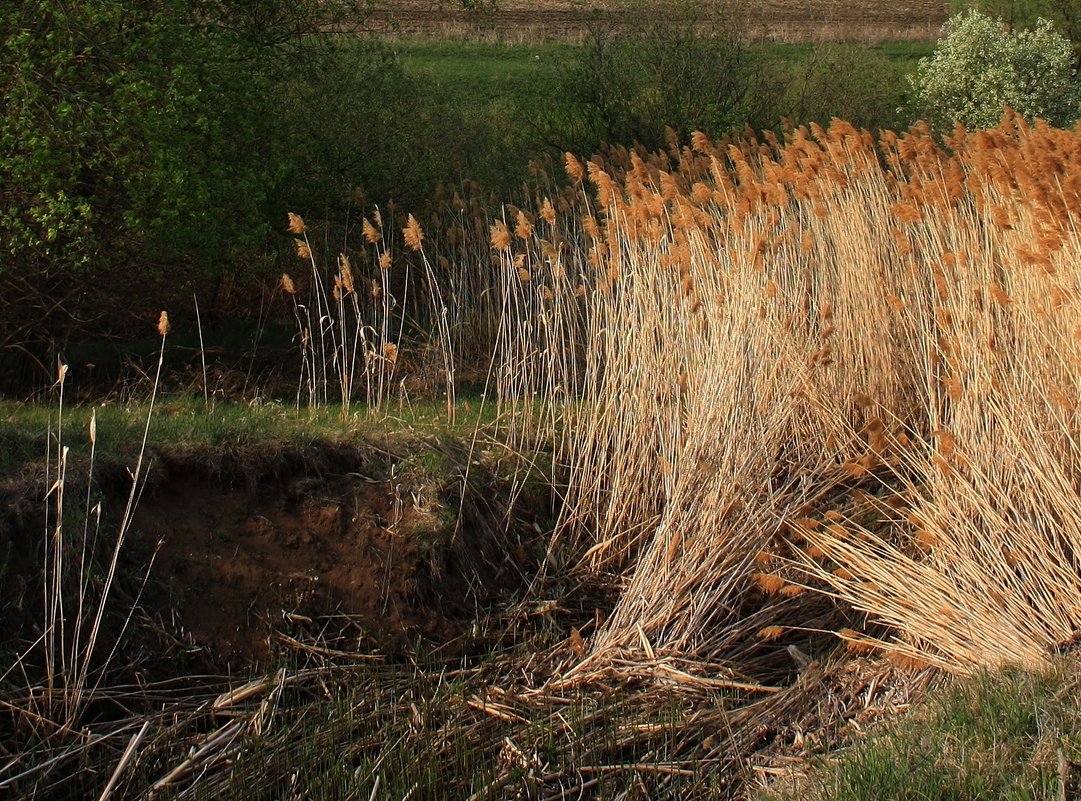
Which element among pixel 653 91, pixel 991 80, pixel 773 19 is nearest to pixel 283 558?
pixel 653 91

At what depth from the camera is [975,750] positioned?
4.03 meters

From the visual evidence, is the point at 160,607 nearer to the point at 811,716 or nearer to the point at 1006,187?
the point at 811,716

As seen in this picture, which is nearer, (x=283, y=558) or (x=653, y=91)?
(x=283, y=558)

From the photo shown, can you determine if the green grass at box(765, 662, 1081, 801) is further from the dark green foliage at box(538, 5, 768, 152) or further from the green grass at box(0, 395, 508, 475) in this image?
the dark green foliage at box(538, 5, 768, 152)

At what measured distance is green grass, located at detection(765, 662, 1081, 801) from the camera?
3844mm

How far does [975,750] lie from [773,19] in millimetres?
35585

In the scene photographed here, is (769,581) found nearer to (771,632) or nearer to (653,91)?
(771,632)

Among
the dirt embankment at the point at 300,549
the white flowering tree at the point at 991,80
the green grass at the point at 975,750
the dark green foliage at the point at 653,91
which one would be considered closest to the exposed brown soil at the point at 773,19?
the white flowering tree at the point at 991,80

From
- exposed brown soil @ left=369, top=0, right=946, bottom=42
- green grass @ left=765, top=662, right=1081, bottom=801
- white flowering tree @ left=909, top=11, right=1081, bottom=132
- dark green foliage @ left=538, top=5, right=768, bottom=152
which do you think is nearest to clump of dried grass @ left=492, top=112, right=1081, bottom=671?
green grass @ left=765, top=662, right=1081, bottom=801

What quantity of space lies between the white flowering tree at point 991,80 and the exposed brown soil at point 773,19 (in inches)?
300

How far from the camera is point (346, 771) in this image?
4824 millimetres

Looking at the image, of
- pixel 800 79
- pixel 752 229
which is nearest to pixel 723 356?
pixel 752 229

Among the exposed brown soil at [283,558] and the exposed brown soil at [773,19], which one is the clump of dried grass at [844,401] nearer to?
the exposed brown soil at [283,558]

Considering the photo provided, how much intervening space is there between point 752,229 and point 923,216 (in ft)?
3.44
